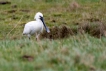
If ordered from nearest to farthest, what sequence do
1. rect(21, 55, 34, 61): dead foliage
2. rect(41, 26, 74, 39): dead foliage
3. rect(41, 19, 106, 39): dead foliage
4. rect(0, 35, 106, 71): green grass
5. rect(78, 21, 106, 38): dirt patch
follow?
rect(0, 35, 106, 71): green grass → rect(21, 55, 34, 61): dead foliage → rect(78, 21, 106, 38): dirt patch → rect(41, 19, 106, 39): dead foliage → rect(41, 26, 74, 39): dead foliage

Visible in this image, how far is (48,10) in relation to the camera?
18234mm

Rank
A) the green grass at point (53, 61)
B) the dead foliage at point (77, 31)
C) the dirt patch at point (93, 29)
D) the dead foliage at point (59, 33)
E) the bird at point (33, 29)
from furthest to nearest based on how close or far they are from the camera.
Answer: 1. the bird at point (33, 29)
2. the dead foliage at point (59, 33)
3. the dead foliage at point (77, 31)
4. the dirt patch at point (93, 29)
5. the green grass at point (53, 61)

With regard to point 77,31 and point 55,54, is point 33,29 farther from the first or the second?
point 55,54

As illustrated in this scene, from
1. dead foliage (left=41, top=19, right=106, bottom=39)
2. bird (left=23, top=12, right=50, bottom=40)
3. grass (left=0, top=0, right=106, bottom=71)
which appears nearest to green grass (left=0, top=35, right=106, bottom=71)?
grass (left=0, top=0, right=106, bottom=71)

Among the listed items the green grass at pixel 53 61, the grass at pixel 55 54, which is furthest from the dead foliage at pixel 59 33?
the green grass at pixel 53 61

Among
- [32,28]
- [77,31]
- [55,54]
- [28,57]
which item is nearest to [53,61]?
[55,54]

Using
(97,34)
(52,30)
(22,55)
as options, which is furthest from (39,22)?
(22,55)

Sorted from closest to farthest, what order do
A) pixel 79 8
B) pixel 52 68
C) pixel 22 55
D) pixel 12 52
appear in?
1. pixel 52 68
2. pixel 22 55
3. pixel 12 52
4. pixel 79 8

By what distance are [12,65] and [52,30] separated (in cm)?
744

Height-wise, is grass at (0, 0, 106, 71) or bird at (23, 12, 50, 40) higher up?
grass at (0, 0, 106, 71)

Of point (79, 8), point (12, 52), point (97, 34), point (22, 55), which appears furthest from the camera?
point (79, 8)

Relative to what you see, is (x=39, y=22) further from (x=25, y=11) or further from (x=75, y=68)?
(x=75, y=68)

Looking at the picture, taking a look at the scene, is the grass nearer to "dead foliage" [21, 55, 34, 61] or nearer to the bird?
"dead foliage" [21, 55, 34, 61]

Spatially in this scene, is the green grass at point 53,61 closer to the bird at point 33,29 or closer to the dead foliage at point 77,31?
the dead foliage at point 77,31
